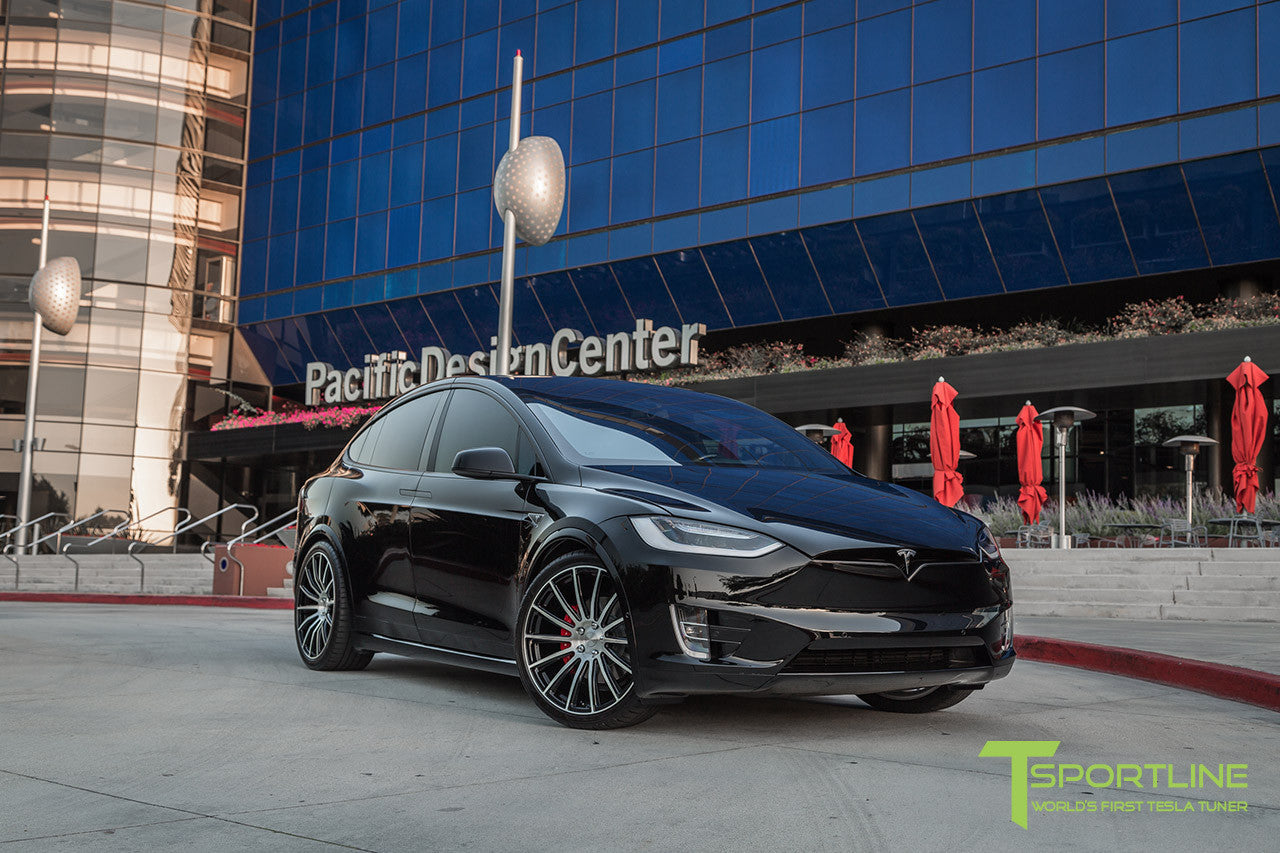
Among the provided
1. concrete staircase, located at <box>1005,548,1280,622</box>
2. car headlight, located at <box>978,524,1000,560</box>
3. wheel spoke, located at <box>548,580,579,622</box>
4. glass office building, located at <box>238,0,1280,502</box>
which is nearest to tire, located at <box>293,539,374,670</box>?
wheel spoke, located at <box>548,580,579,622</box>

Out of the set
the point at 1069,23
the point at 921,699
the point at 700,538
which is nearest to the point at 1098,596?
the point at 921,699

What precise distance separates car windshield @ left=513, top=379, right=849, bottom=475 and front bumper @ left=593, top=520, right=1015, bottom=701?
943mm

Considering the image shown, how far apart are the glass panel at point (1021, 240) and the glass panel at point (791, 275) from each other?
4691 mm

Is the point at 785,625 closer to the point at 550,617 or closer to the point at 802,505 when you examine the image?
the point at 802,505

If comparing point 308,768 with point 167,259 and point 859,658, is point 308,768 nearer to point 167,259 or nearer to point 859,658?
point 859,658

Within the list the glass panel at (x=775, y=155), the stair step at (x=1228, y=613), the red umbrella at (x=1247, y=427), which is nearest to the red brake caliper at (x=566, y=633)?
the stair step at (x=1228, y=613)

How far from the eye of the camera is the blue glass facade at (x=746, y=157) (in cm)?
2709

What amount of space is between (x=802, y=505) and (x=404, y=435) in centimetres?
284

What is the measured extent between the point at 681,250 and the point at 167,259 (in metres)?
22.8

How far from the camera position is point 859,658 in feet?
16.3

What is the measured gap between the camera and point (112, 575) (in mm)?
28672

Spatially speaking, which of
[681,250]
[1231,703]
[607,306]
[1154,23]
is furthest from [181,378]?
[1231,703]

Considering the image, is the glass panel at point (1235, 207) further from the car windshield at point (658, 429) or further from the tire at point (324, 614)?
the tire at point (324, 614)

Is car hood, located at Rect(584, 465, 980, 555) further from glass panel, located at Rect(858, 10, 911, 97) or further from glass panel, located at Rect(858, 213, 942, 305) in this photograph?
glass panel, located at Rect(858, 10, 911, 97)
